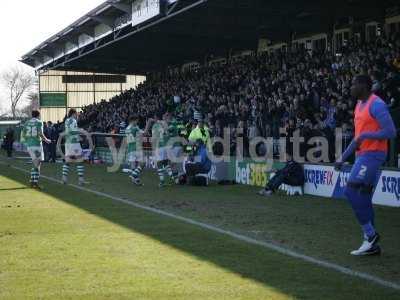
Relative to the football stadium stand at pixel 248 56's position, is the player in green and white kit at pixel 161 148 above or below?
below

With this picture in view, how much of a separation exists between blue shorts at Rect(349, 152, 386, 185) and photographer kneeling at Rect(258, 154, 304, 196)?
9.16 m

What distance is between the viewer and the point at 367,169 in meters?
8.97

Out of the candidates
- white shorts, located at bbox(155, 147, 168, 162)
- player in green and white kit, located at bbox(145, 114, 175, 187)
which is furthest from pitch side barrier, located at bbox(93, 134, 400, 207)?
white shorts, located at bbox(155, 147, 168, 162)

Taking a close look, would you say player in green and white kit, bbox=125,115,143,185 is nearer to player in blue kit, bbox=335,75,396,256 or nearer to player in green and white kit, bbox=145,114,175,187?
player in green and white kit, bbox=145,114,175,187

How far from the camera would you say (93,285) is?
24.4 feet

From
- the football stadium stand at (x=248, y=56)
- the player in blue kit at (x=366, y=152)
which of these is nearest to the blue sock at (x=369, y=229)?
the player in blue kit at (x=366, y=152)

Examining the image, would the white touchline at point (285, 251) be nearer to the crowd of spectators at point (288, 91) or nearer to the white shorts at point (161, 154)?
the crowd of spectators at point (288, 91)

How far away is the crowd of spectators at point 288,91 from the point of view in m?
19.4

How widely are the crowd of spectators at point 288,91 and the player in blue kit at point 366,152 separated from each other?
334 inches

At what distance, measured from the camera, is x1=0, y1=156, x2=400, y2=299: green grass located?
725 cm

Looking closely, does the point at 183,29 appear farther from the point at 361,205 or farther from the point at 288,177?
the point at 361,205

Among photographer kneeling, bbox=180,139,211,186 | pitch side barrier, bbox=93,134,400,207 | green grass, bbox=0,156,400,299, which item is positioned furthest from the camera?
photographer kneeling, bbox=180,139,211,186

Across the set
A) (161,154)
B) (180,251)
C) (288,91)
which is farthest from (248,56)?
(180,251)

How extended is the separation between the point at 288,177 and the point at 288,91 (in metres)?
6.56
